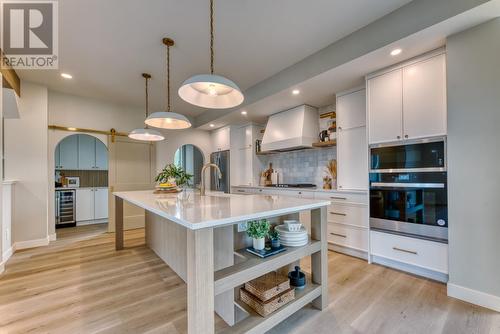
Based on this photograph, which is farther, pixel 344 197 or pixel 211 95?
pixel 344 197

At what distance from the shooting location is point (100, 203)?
5148 millimetres

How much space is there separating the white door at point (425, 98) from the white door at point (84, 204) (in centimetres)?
611

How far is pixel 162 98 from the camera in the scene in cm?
430

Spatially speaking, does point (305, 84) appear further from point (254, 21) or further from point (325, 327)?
point (325, 327)

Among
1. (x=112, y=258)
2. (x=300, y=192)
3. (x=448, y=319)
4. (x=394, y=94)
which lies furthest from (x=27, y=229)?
(x=394, y=94)

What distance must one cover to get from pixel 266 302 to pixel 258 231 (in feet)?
1.55

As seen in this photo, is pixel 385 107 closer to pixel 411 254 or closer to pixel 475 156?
pixel 475 156

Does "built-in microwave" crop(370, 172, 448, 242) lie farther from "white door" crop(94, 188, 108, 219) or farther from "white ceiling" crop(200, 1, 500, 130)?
"white door" crop(94, 188, 108, 219)

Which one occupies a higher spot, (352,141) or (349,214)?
(352,141)

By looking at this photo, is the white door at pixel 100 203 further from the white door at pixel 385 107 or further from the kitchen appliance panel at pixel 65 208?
the white door at pixel 385 107

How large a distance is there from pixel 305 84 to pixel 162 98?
285 cm

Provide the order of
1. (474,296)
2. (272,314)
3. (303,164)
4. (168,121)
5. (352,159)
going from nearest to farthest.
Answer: (272,314)
(474,296)
(168,121)
(352,159)
(303,164)

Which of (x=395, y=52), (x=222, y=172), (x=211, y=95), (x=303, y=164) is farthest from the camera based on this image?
(x=222, y=172)

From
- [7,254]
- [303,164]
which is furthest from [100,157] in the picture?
[303,164]
